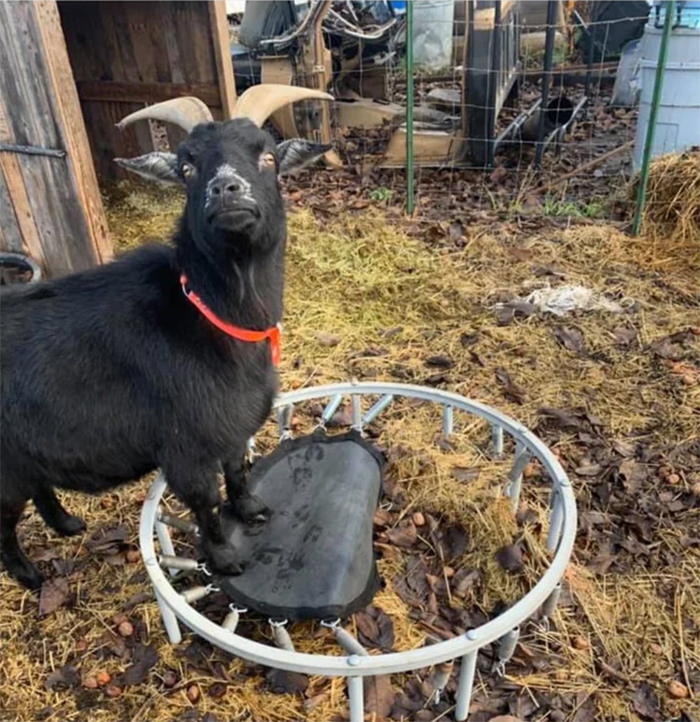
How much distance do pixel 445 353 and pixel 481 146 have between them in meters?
3.32

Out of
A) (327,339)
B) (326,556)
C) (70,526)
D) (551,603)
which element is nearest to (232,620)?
(326,556)

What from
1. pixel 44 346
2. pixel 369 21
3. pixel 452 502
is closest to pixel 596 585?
pixel 452 502

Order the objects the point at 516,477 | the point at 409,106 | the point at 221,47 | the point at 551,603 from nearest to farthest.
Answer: the point at 551,603, the point at 516,477, the point at 221,47, the point at 409,106

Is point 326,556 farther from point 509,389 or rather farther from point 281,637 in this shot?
point 509,389

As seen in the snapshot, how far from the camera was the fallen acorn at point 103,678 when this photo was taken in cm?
234

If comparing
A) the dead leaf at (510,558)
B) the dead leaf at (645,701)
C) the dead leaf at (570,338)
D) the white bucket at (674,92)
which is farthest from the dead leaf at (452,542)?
the white bucket at (674,92)

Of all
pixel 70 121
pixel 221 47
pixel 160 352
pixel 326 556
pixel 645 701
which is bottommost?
pixel 645 701

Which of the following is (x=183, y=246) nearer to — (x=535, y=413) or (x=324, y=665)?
(x=324, y=665)

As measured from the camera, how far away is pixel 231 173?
6.63ft

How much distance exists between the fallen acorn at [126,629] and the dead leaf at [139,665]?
59 millimetres

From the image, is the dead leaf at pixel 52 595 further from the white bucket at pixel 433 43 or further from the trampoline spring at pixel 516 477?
the white bucket at pixel 433 43

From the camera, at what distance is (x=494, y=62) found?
6219mm

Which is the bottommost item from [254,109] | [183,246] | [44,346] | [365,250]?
[365,250]

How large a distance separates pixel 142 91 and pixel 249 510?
4246 mm
